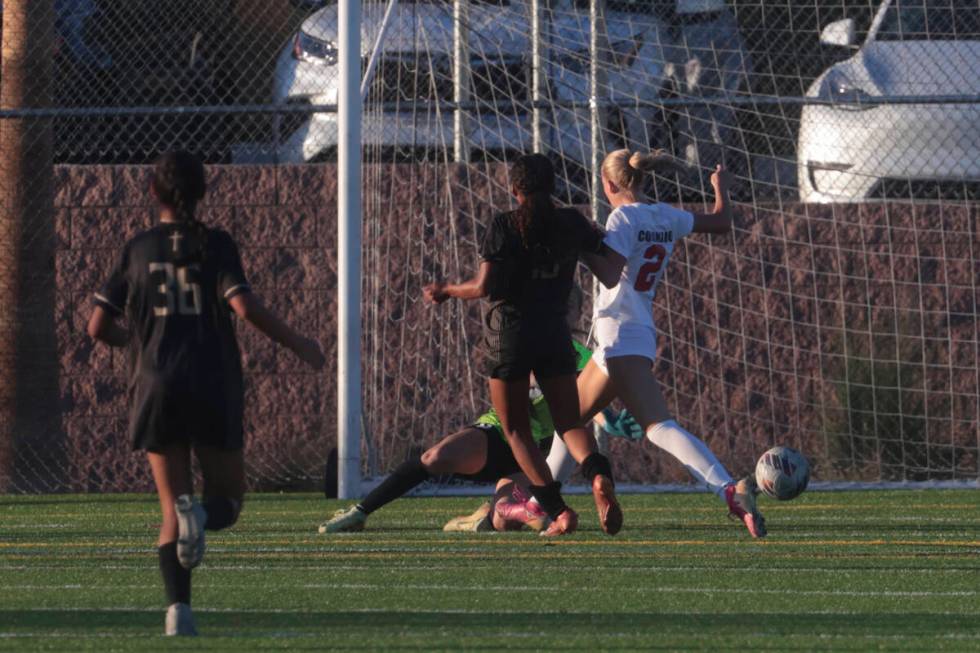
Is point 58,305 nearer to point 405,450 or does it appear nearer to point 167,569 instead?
point 405,450

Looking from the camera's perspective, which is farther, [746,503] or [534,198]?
[746,503]

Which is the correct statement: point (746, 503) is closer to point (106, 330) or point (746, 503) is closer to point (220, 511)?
point (220, 511)

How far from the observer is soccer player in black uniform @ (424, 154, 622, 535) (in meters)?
8.80

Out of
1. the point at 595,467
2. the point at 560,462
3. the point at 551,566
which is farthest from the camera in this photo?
the point at 560,462

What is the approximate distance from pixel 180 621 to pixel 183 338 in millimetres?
883

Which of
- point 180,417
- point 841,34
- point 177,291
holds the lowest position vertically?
point 180,417

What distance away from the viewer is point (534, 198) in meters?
8.82

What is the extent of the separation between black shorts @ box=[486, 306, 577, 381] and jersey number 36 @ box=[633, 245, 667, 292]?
70 centimetres

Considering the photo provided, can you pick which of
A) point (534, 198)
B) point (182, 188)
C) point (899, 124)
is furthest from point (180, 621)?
point (899, 124)

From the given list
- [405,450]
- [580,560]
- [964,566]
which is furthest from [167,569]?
[405,450]

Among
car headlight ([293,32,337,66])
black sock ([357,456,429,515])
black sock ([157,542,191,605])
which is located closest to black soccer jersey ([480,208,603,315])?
black sock ([357,456,429,515])

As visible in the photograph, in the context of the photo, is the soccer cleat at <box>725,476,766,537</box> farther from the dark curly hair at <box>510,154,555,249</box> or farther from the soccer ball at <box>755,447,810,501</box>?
the dark curly hair at <box>510,154,555,249</box>

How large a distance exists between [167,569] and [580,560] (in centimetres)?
270

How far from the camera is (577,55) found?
512 inches
